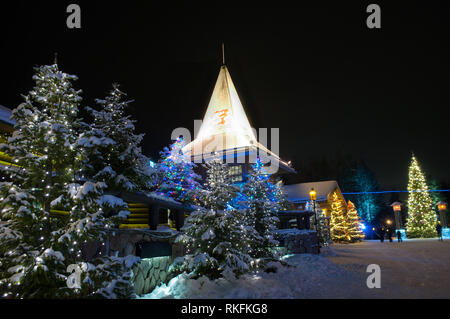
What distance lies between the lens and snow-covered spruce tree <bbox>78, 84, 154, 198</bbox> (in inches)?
291

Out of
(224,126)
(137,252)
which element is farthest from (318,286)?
(224,126)

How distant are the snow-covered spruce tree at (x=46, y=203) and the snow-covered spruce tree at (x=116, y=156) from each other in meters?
0.93

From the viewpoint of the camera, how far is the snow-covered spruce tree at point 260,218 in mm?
12016

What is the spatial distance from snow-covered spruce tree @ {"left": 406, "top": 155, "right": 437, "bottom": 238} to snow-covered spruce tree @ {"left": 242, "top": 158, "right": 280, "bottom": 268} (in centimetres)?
2761

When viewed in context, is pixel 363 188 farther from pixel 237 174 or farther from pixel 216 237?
pixel 216 237

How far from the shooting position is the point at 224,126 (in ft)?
86.8

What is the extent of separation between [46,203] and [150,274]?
11.3ft

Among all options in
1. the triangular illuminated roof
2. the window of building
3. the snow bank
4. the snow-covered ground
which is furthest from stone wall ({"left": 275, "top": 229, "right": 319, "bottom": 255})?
the triangular illuminated roof

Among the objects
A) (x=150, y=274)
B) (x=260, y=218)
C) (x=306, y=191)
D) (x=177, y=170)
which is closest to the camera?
(x=150, y=274)

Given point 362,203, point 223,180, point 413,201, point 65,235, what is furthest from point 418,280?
point 362,203

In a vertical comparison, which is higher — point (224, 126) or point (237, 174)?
point (224, 126)

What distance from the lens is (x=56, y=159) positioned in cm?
609

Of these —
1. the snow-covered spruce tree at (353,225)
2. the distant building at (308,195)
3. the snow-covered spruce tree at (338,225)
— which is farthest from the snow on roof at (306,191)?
the snow-covered spruce tree at (353,225)

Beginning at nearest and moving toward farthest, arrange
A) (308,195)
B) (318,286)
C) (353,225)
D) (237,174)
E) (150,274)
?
(150,274) → (318,286) → (237,174) → (353,225) → (308,195)
